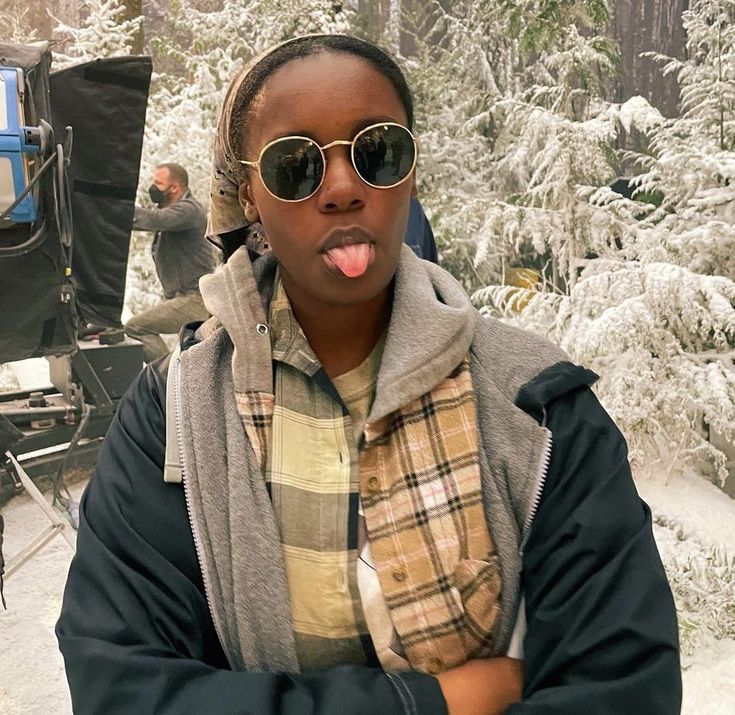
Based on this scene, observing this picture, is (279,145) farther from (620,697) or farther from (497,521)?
(620,697)

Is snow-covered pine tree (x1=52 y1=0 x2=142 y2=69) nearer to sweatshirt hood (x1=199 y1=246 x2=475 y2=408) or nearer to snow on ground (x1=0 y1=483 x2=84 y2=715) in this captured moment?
snow on ground (x1=0 y1=483 x2=84 y2=715)

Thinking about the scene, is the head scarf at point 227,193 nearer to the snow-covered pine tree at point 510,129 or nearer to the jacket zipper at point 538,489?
the jacket zipper at point 538,489

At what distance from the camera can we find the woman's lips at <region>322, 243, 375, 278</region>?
0.89 metres

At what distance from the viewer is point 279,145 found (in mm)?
881

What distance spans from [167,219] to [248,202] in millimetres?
1765

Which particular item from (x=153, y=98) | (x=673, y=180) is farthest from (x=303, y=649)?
(x=153, y=98)

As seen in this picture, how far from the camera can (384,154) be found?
891 mm

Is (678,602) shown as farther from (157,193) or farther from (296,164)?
(157,193)

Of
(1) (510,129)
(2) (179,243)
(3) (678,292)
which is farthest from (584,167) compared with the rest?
(2) (179,243)

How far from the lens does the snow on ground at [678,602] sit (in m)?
2.05

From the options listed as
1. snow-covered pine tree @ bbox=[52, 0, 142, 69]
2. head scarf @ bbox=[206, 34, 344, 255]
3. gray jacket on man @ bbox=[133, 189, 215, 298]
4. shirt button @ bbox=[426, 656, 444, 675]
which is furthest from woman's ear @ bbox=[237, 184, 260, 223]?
snow-covered pine tree @ bbox=[52, 0, 142, 69]

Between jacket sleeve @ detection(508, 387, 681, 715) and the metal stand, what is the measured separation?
1.77 metres

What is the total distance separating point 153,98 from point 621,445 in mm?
2890

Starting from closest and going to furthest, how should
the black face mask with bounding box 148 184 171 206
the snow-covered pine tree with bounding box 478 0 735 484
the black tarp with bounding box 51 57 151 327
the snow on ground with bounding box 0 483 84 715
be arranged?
the snow on ground with bounding box 0 483 84 715 → the black tarp with bounding box 51 57 151 327 → the snow-covered pine tree with bounding box 478 0 735 484 → the black face mask with bounding box 148 184 171 206
